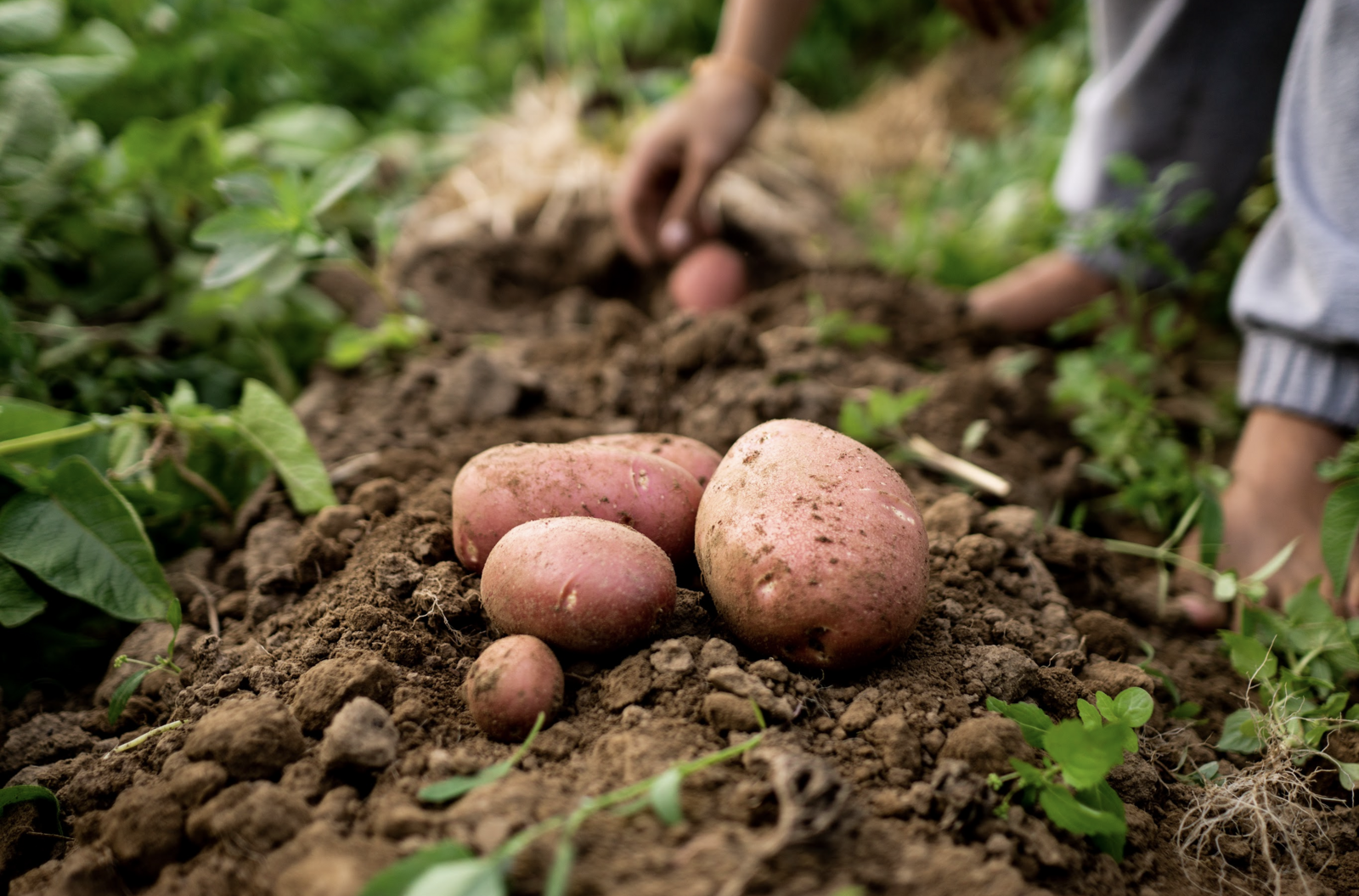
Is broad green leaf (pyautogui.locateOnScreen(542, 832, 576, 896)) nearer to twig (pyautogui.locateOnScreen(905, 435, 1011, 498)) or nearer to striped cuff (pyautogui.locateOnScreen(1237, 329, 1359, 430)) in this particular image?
twig (pyautogui.locateOnScreen(905, 435, 1011, 498))

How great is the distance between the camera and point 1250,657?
53.1 inches

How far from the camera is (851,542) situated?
1141 millimetres

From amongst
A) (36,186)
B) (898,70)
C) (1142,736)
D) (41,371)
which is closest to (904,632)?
(1142,736)

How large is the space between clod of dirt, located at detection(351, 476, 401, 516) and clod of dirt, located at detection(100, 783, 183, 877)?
1.93 ft

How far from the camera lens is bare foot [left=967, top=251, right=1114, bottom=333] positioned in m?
2.64

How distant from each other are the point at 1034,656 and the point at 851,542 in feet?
1.38

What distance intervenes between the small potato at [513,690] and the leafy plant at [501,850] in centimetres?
10

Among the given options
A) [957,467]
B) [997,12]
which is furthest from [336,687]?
[997,12]

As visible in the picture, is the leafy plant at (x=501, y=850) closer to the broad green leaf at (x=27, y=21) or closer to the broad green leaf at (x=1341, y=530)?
the broad green leaf at (x=1341, y=530)

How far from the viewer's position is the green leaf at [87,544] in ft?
4.36

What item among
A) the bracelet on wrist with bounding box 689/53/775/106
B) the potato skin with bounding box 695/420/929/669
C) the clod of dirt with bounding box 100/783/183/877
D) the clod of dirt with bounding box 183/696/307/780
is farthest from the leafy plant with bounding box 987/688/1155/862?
the bracelet on wrist with bounding box 689/53/775/106

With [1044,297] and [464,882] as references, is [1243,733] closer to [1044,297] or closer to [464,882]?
[464,882]

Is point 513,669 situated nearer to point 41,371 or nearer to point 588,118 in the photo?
point 41,371

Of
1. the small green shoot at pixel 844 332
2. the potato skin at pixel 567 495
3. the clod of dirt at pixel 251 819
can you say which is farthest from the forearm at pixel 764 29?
the clod of dirt at pixel 251 819
